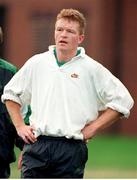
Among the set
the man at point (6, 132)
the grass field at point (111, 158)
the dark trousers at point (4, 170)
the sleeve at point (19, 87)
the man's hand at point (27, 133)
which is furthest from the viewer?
the grass field at point (111, 158)

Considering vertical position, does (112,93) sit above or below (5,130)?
above

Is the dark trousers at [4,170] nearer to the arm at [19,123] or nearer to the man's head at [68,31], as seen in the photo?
the arm at [19,123]

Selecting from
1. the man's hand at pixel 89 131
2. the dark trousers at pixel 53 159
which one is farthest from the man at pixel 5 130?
the man's hand at pixel 89 131

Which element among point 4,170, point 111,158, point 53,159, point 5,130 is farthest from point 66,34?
point 111,158

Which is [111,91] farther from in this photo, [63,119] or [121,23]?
[121,23]

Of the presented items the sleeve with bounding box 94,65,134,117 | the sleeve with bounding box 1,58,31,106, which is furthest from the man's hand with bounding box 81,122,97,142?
the sleeve with bounding box 1,58,31,106

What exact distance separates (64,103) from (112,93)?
1.29ft

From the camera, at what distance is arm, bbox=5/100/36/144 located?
332 inches

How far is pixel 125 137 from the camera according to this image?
1200 inches

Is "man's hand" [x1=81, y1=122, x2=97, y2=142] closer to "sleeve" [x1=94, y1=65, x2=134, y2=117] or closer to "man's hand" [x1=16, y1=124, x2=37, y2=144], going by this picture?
"sleeve" [x1=94, y1=65, x2=134, y2=117]

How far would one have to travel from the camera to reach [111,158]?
22703mm

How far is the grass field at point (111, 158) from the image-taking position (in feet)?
60.3

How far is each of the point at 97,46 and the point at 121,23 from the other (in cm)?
102

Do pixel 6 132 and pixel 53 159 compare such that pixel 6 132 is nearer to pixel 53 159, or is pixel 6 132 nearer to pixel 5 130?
pixel 5 130
